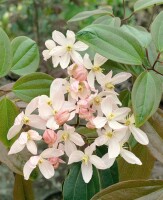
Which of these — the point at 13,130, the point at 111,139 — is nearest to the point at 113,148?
the point at 111,139

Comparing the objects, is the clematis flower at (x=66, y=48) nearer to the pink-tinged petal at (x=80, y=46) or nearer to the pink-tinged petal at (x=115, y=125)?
the pink-tinged petal at (x=80, y=46)

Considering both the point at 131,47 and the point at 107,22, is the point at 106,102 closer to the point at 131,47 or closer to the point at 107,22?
the point at 131,47

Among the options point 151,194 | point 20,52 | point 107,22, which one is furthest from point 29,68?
point 151,194

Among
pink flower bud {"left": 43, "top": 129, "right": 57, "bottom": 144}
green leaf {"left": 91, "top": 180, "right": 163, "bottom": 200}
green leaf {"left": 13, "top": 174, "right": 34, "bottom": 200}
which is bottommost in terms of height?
green leaf {"left": 13, "top": 174, "right": 34, "bottom": 200}

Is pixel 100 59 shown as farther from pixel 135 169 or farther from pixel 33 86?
pixel 135 169

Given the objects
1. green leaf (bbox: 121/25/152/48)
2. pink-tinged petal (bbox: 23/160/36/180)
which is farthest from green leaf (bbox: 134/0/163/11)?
pink-tinged petal (bbox: 23/160/36/180)

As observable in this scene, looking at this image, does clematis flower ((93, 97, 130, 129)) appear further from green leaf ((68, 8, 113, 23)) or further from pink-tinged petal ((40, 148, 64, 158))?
green leaf ((68, 8, 113, 23))
